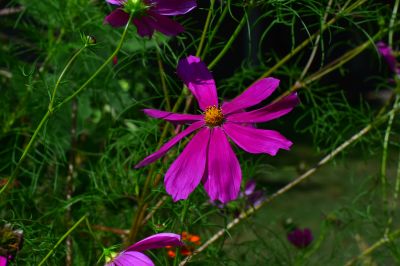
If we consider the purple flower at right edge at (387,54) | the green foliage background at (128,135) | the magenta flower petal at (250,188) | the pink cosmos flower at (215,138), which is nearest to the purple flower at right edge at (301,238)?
the green foliage background at (128,135)

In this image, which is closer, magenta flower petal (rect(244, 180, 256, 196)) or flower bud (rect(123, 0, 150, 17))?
flower bud (rect(123, 0, 150, 17))

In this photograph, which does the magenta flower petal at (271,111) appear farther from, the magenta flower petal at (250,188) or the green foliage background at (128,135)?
the magenta flower petal at (250,188)

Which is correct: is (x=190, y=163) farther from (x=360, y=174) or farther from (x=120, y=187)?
(x=360, y=174)

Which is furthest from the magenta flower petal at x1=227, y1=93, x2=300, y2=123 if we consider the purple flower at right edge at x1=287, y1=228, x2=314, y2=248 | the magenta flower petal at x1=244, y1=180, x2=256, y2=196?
the purple flower at right edge at x1=287, y1=228, x2=314, y2=248

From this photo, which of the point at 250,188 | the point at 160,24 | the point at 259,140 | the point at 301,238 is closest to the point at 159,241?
the point at 259,140

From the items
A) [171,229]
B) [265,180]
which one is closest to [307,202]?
[265,180]

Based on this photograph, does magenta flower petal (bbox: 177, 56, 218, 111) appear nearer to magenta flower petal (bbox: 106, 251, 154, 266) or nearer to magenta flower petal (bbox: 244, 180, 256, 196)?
magenta flower petal (bbox: 106, 251, 154, 266)

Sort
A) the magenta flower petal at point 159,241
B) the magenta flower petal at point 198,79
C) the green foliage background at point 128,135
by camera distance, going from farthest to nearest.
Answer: the green foliage background at point 128,135
the magenta flower petal at point 198,79
the magenta flower petal at point 159,241
